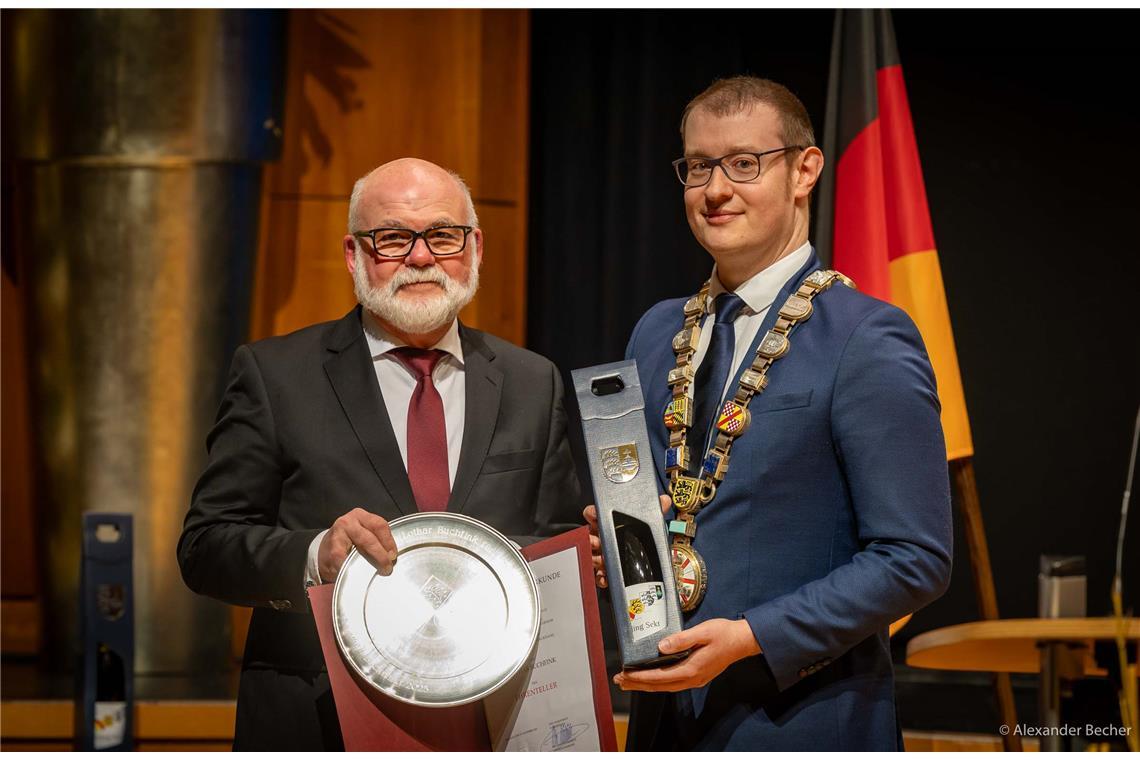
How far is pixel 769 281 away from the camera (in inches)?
78.5

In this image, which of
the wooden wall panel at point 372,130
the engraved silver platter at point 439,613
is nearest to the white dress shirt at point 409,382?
the engraved silver platter at point 439,613

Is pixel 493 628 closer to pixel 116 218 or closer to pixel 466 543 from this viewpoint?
pixel 466 543

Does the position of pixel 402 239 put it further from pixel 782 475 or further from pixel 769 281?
pixel 782 475

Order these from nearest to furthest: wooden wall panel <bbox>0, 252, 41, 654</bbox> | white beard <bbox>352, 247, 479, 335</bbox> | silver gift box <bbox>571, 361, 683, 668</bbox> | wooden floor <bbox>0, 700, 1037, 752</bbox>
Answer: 1. silver gift box <bbox>571, 361, 683, 668</bbox>
2. white beard <bbox>352, 247, 479, 335</bbox>
3. wooden floor <bbox>0, 700, 1037, 752</bbox>
4. wooden wall panel <bbox>0, 252, 41, 654</bbox>

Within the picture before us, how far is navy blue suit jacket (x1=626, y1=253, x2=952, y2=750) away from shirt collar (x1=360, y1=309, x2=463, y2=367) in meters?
0.60

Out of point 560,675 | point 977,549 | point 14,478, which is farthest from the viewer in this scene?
point 14,478

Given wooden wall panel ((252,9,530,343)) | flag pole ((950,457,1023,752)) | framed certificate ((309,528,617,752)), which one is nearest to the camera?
framed certificate ((309,528,617,752))

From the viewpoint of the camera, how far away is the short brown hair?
195 centimetres

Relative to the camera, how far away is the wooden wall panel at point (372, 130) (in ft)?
15.9

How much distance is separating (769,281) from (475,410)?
0.54 m

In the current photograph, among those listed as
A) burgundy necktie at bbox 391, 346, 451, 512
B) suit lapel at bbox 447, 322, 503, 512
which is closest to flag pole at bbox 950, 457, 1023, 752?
suit lapel at bbox 447, 322, 503, 512

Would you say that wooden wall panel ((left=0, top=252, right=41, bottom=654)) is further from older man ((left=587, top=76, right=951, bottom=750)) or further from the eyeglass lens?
older man ((left=587, top=76, right=951, bottom=750))

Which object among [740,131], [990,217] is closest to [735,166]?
[740,131]

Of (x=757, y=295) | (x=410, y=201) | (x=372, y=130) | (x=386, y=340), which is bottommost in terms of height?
(x=386, y=340)
